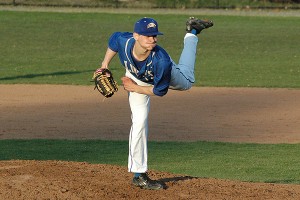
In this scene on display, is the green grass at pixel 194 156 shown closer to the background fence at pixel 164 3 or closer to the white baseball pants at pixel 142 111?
the white baseball pants at pixel 142 111

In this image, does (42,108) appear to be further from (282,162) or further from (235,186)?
(235,186)

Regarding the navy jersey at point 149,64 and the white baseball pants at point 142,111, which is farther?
the white baseball pants at point 142,111

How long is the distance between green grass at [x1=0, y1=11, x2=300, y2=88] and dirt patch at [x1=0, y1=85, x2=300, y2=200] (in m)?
1.90

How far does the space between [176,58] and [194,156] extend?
42.7 ft

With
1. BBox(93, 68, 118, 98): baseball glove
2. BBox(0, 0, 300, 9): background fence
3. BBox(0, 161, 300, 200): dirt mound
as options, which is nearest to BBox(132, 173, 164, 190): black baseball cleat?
BBox(0, 161, 300, 200): dirt mound

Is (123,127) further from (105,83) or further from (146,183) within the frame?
(105,83)

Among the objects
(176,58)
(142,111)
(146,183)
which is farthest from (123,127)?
(176,58)

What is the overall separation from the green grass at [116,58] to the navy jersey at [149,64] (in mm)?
12350

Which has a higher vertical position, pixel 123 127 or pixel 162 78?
pixel 162 78

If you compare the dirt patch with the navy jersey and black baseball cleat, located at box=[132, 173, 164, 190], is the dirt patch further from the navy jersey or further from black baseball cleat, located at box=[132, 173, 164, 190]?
the navy jersey

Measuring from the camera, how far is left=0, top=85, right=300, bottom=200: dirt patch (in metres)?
9.14

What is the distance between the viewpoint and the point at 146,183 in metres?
9.27

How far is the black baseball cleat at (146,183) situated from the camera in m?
9.26

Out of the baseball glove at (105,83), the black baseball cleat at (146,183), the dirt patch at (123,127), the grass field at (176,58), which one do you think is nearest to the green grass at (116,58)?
the grass field at (176,58)
